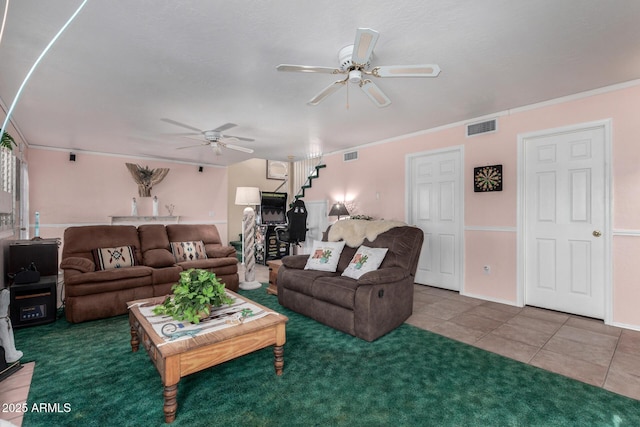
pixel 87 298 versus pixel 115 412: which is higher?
pixel 87 298

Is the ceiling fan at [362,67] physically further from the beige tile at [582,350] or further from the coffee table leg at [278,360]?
the beige tile at [582,350]

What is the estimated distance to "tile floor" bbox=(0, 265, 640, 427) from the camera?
205 cm

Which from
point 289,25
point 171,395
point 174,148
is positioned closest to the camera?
point 171,395

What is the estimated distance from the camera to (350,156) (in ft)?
19.0

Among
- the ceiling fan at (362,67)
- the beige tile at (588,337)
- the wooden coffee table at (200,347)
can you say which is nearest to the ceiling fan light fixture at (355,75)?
the ceiling fan at (362,67)

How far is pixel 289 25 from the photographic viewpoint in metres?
2.06

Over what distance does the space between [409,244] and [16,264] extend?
428 cm

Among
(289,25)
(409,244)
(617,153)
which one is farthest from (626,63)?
(289,25)

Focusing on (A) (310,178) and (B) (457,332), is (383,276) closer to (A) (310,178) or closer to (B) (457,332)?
(B) (457,332)

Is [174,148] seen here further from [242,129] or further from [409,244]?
[409,244]

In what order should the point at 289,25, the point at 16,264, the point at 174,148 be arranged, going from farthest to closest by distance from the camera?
the point at 174,148 → the point at 16,264 → the point at 289,25

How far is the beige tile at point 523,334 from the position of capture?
267 centimetres

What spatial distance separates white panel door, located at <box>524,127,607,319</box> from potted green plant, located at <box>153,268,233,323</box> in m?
3.64

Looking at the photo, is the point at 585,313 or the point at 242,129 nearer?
the point at 585,313
